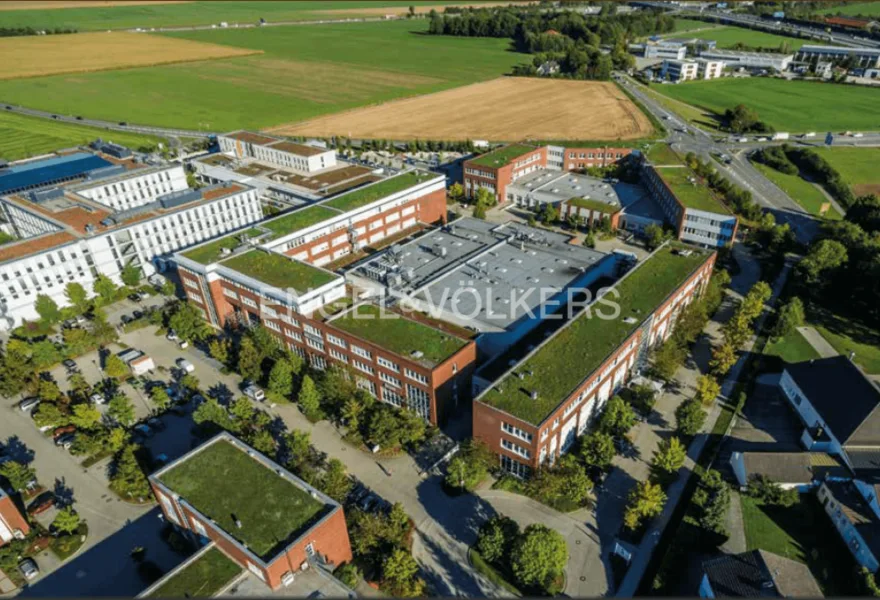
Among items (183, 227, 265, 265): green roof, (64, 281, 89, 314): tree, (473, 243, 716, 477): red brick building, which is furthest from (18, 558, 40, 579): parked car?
(64, 281, 89, 314): tree

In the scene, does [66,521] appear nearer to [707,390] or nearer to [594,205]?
[707,390]

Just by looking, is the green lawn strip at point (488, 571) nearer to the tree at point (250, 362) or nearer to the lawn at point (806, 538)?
the lawn at point (806, 538)

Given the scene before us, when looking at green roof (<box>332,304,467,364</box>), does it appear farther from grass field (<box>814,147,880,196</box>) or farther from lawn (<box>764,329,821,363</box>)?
grass field (<box>814,147,880,196</box>)

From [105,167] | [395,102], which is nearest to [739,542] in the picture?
[105,167]

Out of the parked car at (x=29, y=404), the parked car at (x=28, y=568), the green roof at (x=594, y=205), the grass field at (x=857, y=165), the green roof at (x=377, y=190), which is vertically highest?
the green roof at (x=377, y=190)

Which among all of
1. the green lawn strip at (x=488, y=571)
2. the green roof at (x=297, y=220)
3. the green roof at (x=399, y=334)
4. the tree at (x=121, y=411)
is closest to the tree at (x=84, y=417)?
the tree at (x=121, y=411)

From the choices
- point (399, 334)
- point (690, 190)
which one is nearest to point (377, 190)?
point (399, 334)

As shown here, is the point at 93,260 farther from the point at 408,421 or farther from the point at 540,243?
the point at 540,243
